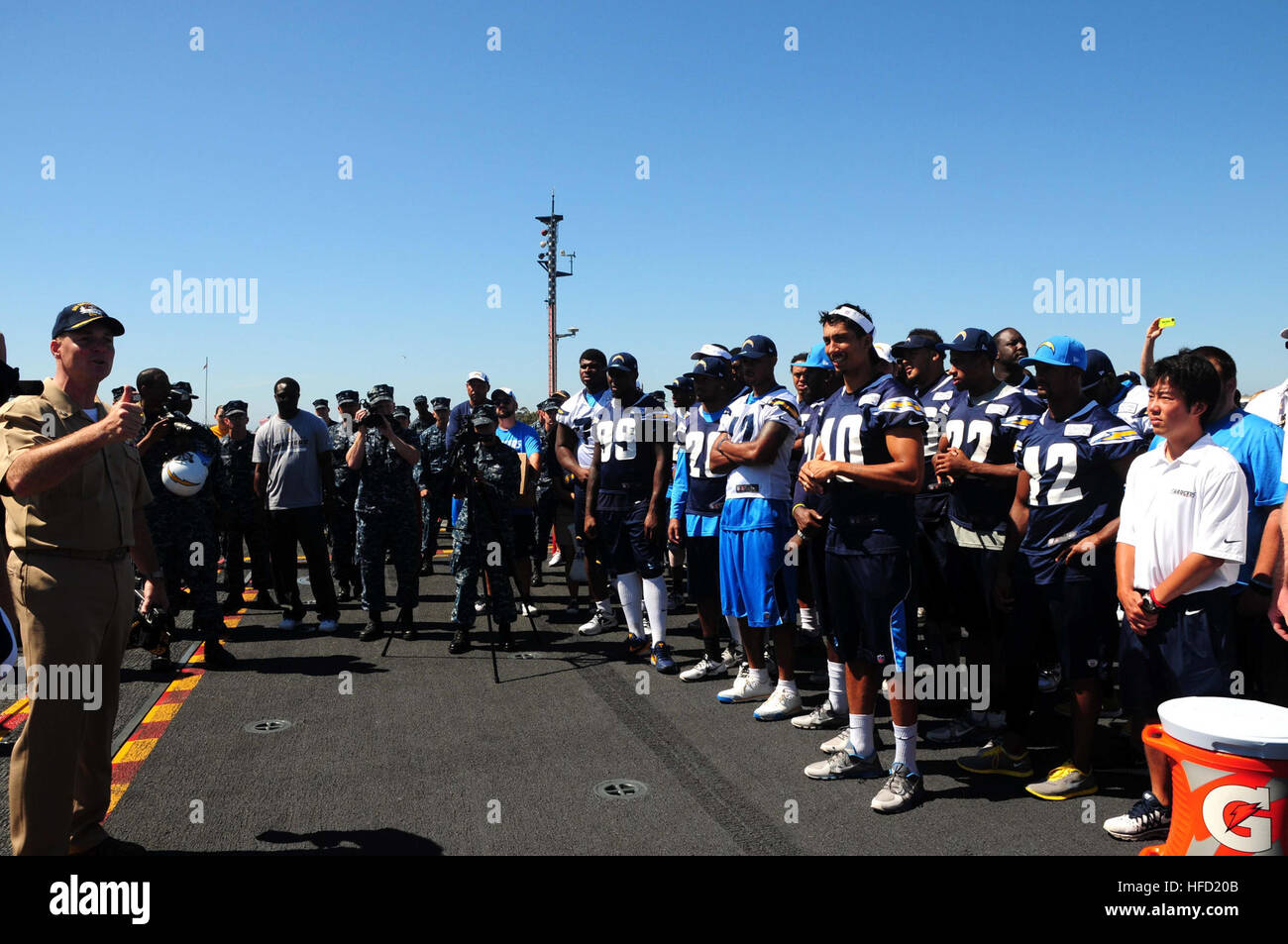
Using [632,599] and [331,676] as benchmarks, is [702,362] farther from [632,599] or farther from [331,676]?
[331,676]

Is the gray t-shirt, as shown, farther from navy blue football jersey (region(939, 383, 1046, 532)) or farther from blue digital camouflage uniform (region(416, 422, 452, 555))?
navy blue football jersey (region(939, 383, 1046, 532))

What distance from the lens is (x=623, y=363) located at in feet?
24.0

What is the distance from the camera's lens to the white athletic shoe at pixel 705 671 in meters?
6.69

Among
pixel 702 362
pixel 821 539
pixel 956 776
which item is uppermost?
pixel 702 362

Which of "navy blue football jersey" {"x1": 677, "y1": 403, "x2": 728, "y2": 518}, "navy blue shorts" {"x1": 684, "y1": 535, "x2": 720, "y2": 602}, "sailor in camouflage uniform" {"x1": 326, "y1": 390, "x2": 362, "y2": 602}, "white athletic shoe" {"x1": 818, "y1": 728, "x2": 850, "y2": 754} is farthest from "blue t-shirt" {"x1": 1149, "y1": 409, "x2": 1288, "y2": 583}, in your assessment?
"sailor in camouflage uniform" {"x1": 326, "y1": 390, "x2": 362, "y2": 602}

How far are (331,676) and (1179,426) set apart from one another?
5.82 metres

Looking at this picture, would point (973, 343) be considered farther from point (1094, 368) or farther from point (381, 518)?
point (381, 518)

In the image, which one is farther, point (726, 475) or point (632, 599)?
point (632, 599)

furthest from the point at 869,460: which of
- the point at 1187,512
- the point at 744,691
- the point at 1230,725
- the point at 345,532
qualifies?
the point at 345,532

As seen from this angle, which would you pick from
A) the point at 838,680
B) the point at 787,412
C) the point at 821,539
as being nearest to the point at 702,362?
the point at 787,412

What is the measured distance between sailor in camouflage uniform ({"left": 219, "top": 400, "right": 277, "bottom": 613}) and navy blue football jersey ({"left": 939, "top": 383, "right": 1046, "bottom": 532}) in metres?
6.96

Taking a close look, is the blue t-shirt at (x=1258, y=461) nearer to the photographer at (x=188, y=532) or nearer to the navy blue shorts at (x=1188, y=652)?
the navy blue shorts at (x=1188, y=652)
